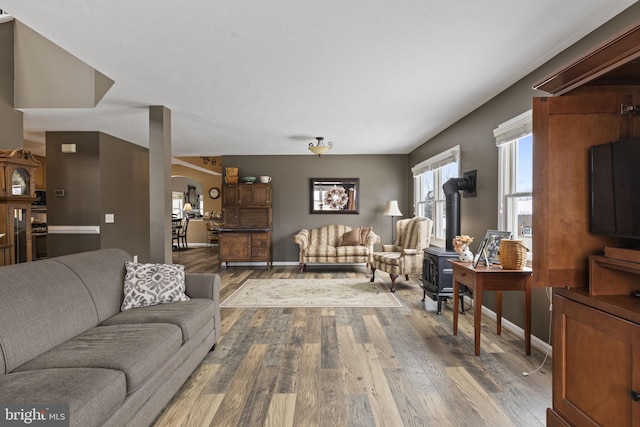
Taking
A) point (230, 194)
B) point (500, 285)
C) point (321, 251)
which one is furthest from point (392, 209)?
point (500, 285)

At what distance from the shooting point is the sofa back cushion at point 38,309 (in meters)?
1.54

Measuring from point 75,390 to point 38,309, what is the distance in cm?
73

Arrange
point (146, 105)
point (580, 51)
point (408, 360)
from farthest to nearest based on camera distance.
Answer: point (146, 105)
point (408, 360)
point (580, 51)

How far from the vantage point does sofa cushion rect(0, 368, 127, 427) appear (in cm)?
122

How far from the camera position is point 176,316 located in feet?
7.15

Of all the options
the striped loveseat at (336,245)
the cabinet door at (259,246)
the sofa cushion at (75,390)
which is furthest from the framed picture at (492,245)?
the cabinet door at (259,246)

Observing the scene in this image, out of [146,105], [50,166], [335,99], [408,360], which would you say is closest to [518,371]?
[408,360]

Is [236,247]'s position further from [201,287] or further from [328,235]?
[201,287]

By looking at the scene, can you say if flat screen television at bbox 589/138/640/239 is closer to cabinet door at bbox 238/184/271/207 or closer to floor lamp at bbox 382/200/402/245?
floor lamp at bbox 382/200/402/245

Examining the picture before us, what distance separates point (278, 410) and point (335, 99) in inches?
118

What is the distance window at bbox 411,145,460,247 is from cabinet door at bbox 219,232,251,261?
356 centimetres

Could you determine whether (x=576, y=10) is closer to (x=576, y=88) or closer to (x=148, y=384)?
(x=576, y=88)

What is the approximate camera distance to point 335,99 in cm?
354

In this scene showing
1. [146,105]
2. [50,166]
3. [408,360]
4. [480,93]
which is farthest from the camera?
[50,166]
